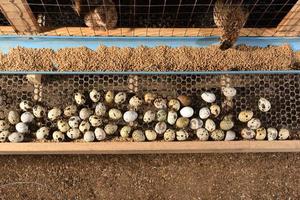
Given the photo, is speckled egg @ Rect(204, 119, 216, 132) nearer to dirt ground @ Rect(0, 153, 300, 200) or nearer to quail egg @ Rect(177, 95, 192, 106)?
quail egg @ Rect(177, 95, 192, 106)

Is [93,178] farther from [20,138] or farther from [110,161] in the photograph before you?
[20,138]

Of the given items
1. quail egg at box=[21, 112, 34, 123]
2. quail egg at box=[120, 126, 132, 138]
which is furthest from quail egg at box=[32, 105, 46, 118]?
quail egg at box=[120, 126, 132, 138]

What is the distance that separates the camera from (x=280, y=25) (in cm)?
193

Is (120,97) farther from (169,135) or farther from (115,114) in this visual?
(169,135)

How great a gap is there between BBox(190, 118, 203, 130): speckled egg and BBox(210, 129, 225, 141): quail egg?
68 mm

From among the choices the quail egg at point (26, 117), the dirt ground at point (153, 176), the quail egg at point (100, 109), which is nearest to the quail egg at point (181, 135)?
the dirt ground at point (153, 176)

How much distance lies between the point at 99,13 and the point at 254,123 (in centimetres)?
83

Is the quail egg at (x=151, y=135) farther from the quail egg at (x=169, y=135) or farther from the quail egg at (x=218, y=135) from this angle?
the quail egg at (x=218, y=135)

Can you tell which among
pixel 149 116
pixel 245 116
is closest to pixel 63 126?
pixel 149 116

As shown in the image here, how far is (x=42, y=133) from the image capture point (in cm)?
200

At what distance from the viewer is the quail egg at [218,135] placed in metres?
2.03

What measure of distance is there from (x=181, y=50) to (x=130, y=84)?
0.94 feet

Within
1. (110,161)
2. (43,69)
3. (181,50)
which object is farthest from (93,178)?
(181,50)

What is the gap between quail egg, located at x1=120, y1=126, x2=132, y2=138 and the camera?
2025mm
